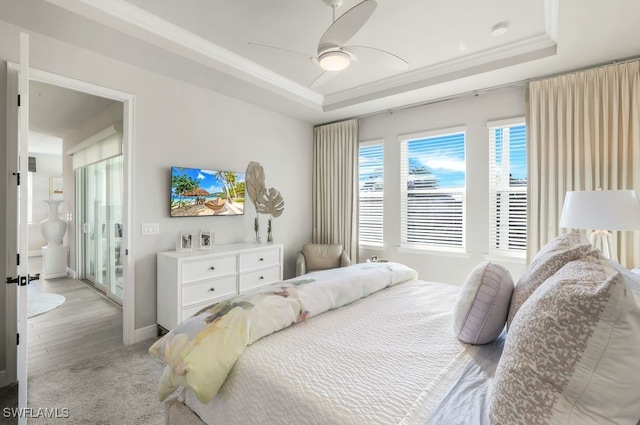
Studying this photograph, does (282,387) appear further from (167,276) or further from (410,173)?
(410,173)

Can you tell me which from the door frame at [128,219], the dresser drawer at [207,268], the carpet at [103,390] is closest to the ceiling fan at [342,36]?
the door frame at [128,219]

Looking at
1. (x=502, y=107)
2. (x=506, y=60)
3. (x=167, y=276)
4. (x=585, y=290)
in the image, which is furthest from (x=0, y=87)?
(x=502, y=107)

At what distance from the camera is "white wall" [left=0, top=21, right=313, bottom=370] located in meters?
2.58

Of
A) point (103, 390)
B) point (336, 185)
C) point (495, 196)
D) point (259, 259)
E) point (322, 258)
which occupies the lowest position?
point (103, 390)

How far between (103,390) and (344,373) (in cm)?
205

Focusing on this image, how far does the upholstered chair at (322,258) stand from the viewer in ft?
13.9

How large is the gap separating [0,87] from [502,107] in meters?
4.54

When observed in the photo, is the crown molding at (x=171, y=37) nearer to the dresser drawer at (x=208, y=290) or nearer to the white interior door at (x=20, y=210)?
the white interior door at (x=20, y=210)

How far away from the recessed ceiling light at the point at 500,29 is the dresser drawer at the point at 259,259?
10.0ft

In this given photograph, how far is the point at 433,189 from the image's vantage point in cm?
398

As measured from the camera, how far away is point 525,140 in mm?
3293

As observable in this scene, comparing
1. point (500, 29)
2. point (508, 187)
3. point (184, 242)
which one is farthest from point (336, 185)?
point (500, 29)

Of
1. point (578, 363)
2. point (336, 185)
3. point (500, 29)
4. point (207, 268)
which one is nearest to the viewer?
point (578, 363)

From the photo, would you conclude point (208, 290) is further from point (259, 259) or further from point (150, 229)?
point (150, 229)
